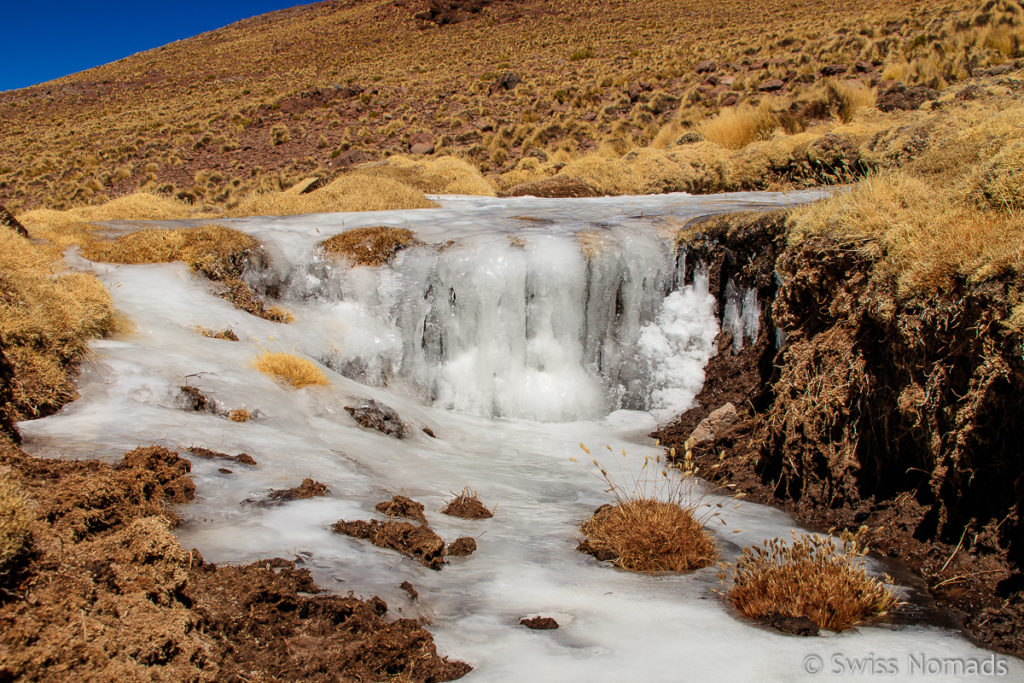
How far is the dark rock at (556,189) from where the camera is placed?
15.9 metres

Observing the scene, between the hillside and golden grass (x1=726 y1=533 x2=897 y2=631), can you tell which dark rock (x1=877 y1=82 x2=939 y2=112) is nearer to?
the hillside

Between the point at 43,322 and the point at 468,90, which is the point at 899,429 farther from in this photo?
the point at 468,90

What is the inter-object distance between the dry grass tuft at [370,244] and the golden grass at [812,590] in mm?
6631

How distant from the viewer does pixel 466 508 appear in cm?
488

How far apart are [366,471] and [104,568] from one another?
262cm

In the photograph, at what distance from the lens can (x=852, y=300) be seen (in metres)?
5.98

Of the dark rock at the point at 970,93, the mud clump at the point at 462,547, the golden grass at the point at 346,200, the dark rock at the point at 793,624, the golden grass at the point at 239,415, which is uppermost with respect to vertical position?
the dark rock at the point at 970,93

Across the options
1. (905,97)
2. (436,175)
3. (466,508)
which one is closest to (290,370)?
(466,508)

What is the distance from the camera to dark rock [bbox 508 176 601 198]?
15.9 meters

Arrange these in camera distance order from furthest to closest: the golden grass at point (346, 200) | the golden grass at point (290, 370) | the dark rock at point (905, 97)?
the dark rock at point (905, 97) → the golden grass at point (346, 200) → the golden grass at point (290, 370)

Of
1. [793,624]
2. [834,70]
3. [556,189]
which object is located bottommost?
[793,624]

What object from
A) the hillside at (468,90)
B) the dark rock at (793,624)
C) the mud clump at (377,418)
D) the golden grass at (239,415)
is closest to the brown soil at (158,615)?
the dark rock at (793,624)

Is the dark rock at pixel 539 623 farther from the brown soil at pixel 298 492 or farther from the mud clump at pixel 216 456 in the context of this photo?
the mud clump at pixel 216 456

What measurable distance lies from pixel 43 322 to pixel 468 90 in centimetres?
2910
